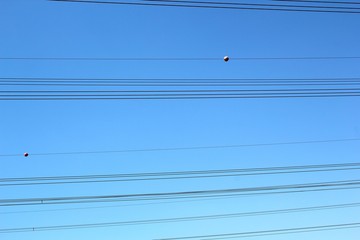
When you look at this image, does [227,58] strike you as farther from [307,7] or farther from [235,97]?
[307,7]

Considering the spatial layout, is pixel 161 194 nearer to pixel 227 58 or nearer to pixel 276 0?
pixel 227 58

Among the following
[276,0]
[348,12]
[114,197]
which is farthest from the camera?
[114,197]

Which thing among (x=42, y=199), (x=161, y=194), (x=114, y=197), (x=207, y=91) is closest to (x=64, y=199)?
(x=42, y=199)

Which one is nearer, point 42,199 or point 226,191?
point 42,199

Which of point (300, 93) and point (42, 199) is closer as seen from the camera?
point (42, 199)

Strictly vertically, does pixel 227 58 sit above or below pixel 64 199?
above

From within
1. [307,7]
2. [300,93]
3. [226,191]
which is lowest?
[226,191]

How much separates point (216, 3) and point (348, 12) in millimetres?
4096

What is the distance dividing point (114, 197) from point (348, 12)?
8760 millimetres

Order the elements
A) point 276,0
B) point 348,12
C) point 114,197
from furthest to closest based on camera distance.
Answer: point 114,197 < point 348,12 < point 276,0

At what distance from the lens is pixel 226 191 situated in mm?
14031

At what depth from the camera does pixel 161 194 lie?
13961 millimetres

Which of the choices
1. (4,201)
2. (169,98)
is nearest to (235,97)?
(169,98)

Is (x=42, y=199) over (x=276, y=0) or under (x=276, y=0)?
under
